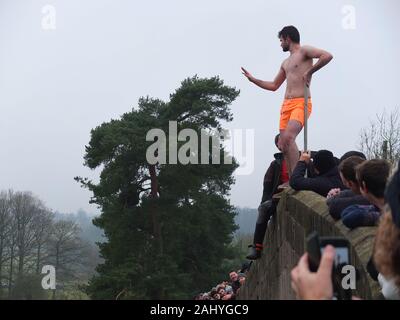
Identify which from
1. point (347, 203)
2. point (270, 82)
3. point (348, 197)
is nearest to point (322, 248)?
point (347, 203)

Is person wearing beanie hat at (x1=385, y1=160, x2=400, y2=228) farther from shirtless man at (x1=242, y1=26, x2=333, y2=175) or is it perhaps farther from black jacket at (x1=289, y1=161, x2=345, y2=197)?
shirtless man at (x1=242, y1=26, x2=333, y2=175)

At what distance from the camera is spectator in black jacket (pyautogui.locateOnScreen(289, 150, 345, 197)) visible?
18.4 feet

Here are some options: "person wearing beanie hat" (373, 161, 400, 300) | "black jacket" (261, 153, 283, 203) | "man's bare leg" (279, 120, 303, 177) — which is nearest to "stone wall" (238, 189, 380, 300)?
"black jacket" (261, 153, 283, 203)

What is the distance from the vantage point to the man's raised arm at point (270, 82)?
22.5ft

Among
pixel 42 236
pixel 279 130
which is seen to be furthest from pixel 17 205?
pixel 279 130

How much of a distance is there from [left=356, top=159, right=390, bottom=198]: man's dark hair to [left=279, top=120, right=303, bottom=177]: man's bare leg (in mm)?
3174

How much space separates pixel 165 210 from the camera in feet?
85.6

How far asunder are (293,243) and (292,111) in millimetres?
1413

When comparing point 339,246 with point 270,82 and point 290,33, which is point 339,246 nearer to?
point 290,33

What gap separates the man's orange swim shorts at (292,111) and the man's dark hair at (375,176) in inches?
128

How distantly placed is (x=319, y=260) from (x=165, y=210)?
2440cm

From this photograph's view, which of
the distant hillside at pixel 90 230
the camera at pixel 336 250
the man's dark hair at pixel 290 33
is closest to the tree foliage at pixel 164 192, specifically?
the distant hillside at pixel 90 230

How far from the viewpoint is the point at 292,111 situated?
255 inches
